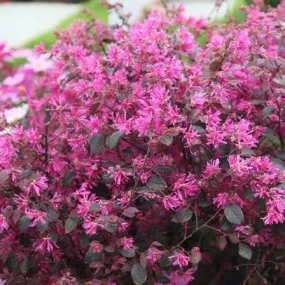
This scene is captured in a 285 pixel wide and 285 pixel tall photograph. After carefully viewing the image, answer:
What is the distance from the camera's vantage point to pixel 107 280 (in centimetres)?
176

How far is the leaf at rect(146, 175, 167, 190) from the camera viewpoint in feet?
5.56

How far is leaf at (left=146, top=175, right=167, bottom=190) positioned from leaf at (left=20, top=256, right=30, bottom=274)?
40cm

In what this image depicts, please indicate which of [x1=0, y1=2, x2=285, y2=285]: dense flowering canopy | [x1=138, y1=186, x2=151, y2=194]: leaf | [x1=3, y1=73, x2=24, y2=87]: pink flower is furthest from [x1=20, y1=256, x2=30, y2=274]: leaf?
[x1=3, y1=73, x2=24, y2=87]: pink flower

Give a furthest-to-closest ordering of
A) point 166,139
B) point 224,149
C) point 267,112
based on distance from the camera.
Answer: point 267,112 → point 224,149 → point 166,139

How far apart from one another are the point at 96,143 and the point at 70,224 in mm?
223

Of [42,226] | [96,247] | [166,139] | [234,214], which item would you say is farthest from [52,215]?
[234,214]

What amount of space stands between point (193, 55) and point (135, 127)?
2.03ft

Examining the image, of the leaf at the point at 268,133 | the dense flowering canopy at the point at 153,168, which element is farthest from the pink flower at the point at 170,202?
the leaf at the point at 268,133

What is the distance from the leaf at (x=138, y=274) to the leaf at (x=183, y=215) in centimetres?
16

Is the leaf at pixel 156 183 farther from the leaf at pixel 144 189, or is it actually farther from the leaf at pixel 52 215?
the leaf at pixel 52 215

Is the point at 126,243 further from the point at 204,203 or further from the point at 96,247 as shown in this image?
the point at 204,203

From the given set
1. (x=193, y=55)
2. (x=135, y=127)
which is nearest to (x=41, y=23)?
(x=193, y=55)

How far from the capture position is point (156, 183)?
170cm

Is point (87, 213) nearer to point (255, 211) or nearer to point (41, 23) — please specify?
point (255, 211)
